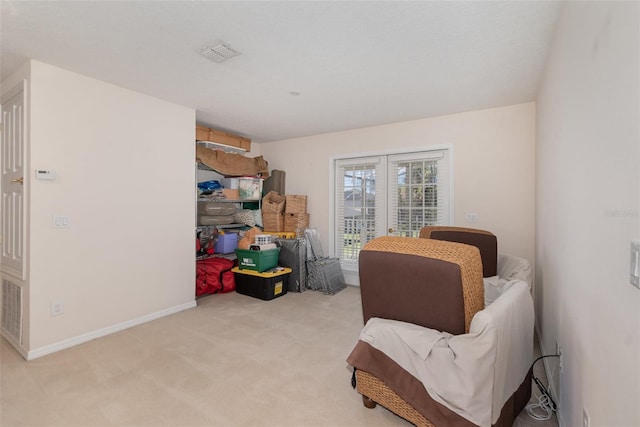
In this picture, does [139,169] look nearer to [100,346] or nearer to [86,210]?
[86,210]

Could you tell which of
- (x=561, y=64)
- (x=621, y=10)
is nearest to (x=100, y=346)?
(x=621, y=10)

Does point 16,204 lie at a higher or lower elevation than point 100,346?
higher

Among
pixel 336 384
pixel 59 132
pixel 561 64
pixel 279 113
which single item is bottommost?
pixel 336 384

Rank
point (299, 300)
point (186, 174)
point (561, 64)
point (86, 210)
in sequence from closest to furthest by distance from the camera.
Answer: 1. point (561, 64)
2. point (86, 210)
3. point (186, 174)
4. point (299, 300)

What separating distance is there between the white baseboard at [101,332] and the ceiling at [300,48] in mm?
2509

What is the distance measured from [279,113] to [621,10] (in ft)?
11.2

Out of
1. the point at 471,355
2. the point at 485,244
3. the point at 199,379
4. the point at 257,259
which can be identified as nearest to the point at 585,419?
the point at 471,355

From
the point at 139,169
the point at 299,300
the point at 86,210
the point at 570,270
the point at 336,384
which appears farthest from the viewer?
the point at 299,300

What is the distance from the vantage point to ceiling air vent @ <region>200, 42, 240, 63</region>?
2.30 metres

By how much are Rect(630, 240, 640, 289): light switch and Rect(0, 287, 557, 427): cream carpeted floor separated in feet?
4.83

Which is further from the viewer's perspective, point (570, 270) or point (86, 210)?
point (86, 210)

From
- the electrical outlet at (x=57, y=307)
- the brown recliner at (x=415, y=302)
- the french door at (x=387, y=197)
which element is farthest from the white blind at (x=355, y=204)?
the electrical outlet at (x=57, y=307)

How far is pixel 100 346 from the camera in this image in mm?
2768

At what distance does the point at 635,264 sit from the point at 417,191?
3543 millimetres
